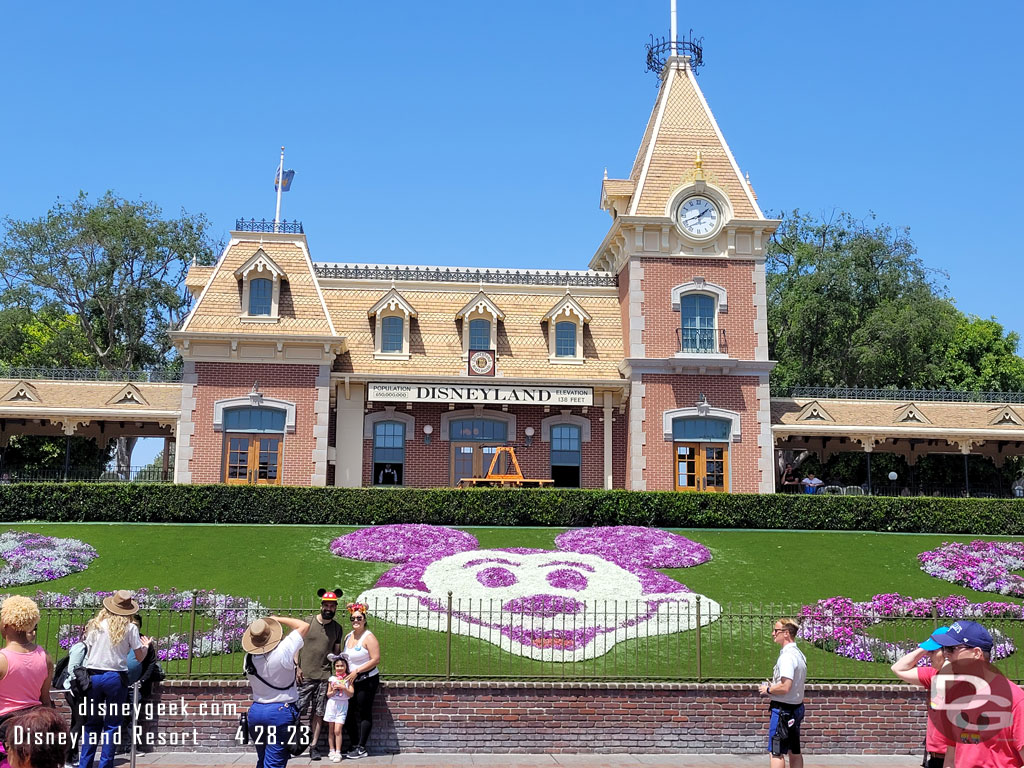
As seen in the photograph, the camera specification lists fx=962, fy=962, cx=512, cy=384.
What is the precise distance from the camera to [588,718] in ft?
42.5

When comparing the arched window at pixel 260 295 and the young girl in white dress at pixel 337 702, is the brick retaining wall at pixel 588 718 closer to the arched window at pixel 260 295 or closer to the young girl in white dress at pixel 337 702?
the young girl in white dress at pixel 337 702

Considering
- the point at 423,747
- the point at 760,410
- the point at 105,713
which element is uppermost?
the point at 760,410

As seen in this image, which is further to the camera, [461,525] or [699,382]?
[699,382]

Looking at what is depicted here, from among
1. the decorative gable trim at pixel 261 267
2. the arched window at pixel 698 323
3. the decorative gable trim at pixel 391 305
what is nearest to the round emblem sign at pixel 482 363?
the decorative gable trim at pixel 391 305

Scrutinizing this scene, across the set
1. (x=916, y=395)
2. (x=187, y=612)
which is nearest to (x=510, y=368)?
(x=916, y=395)

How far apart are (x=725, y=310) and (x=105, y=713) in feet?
76.7

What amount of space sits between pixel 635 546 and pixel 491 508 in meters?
4.25

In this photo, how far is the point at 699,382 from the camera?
95.7ft

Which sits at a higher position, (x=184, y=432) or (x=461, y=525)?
(x=184, y=432)

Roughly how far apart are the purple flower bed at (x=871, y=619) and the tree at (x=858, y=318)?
87.2 ft

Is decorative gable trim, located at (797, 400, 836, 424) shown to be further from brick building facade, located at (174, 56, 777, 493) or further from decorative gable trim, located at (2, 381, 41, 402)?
decorative gable trim, located at (2, 381, 41, 402)

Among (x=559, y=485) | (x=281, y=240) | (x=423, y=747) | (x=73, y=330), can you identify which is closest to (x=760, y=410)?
(x=559, y=485)

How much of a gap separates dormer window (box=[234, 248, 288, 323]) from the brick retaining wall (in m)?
17.6

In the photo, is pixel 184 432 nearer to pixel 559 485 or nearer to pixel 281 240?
pixel 281 240
